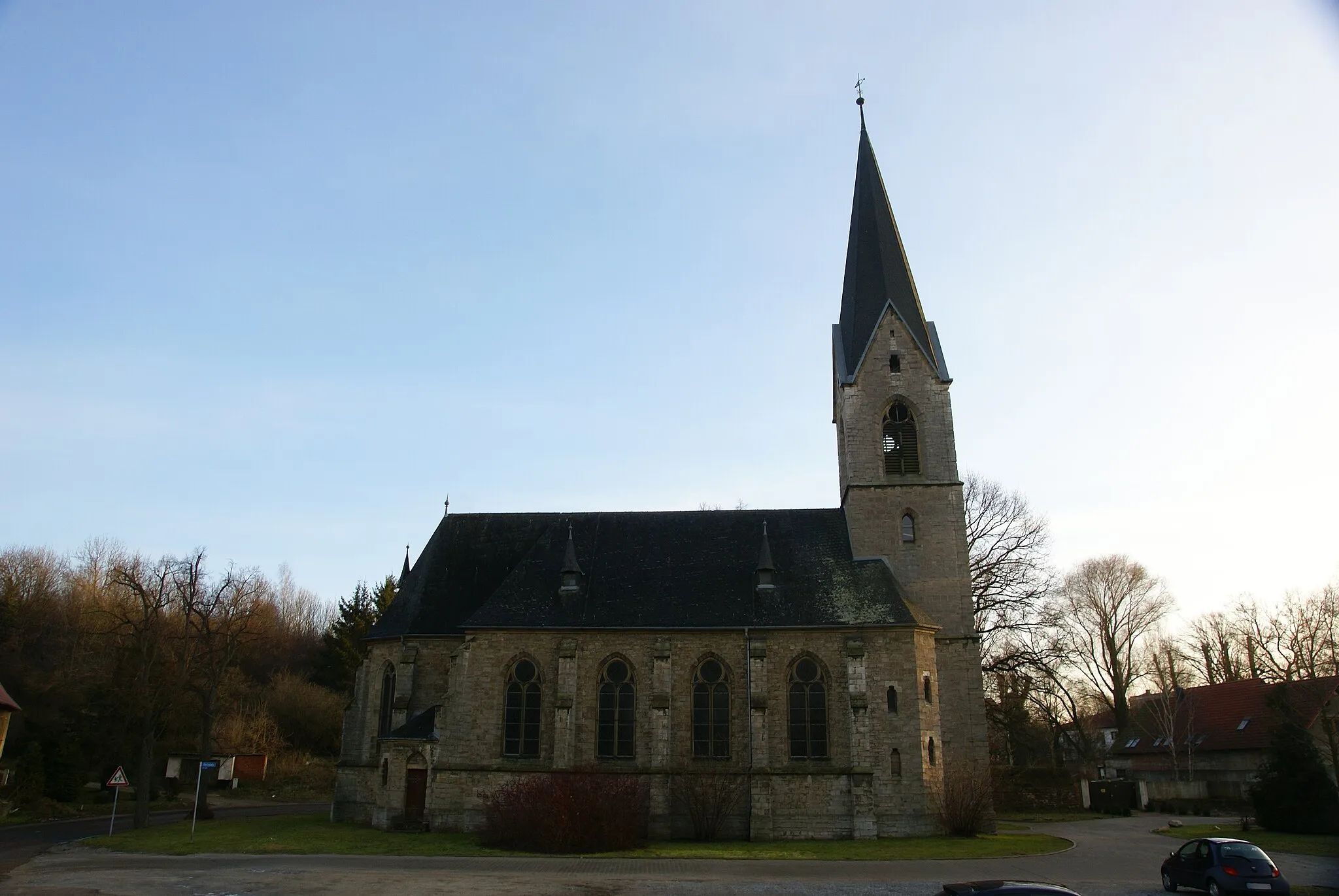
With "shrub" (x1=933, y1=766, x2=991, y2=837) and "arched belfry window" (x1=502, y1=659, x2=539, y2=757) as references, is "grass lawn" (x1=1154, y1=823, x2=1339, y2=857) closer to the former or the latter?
"shrub" (x1=933, y1=766, x2=991, y2=837)

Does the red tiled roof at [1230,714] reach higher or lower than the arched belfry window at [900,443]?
lower

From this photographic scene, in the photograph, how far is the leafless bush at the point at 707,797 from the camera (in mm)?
28562

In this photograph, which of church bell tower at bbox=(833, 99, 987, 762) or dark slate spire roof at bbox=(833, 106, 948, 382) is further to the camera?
dark slate spire roof at bbox=(833, 106, 948, 382)

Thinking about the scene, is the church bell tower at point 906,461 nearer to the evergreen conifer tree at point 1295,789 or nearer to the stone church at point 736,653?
the stone church at point 736,653

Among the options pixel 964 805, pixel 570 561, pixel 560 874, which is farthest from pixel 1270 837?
pixel 570 561

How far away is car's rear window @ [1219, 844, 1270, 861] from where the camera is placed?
1761 centimetres

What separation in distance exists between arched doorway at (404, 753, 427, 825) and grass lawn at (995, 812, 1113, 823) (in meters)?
23.3

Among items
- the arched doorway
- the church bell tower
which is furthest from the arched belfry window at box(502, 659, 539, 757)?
the church bell tower

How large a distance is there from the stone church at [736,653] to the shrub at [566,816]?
2911 millimetres

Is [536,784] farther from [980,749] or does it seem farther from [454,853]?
[980,749]

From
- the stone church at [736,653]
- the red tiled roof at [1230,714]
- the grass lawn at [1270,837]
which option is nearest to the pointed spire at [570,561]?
the stone church at [736,653]

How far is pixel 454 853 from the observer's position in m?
24.0

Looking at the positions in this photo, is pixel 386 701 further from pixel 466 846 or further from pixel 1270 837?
pixel 1270 837

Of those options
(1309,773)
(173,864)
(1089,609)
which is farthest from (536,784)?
(1089,609)
